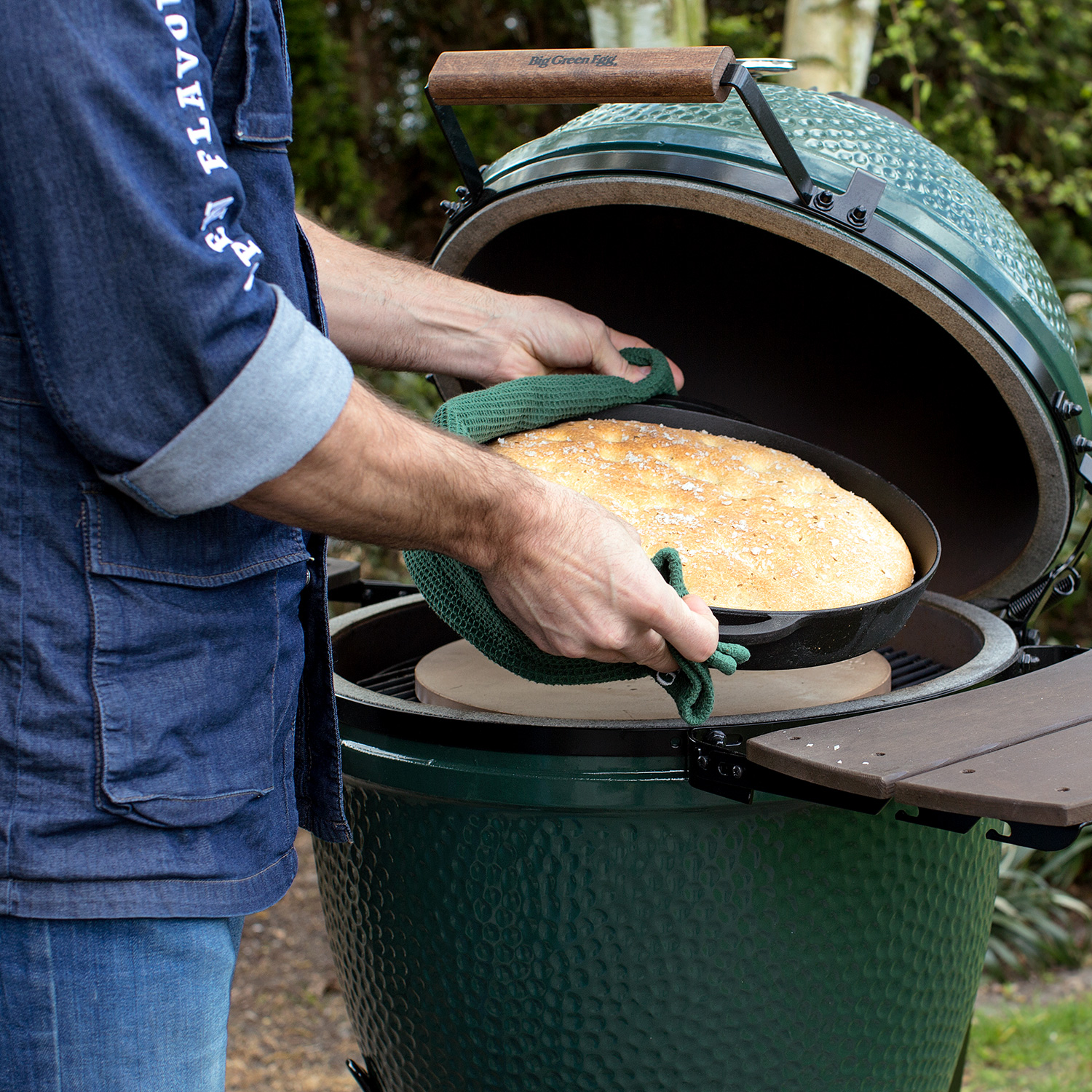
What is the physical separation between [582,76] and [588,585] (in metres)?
0.70

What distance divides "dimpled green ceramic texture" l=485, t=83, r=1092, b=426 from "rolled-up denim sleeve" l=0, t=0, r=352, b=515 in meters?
0.72

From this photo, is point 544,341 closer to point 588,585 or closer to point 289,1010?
point 588,585

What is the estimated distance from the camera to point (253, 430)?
89cm

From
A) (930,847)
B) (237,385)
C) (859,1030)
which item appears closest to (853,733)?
(930,847)

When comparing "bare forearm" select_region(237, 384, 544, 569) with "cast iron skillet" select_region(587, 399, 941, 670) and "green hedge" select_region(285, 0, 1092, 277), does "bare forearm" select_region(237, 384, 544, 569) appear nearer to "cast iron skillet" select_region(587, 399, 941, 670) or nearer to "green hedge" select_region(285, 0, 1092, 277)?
"cast iron skillet" select_region(587, 399, 941, 670)

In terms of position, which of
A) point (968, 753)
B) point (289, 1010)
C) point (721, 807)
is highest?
point (968, 753)

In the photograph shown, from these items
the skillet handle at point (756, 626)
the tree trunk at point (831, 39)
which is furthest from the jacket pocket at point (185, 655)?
the tree trunk at point (831, 39)

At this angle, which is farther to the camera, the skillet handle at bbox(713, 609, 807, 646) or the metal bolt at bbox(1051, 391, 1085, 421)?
the metal bolt at bbox(1051, 391, 1085, 421)

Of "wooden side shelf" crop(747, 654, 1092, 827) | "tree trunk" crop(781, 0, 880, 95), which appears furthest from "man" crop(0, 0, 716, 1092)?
"tree trunk" crop(781, 0, 880, 95)

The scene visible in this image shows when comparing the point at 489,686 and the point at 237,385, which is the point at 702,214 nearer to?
the point at 489,686

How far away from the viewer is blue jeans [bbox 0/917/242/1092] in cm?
96

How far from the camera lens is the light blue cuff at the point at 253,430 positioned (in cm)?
87

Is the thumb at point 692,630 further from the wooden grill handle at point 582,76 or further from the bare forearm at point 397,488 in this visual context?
the wooden grill handle at point 582,76

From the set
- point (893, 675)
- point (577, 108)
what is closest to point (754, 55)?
point (577, 108)
